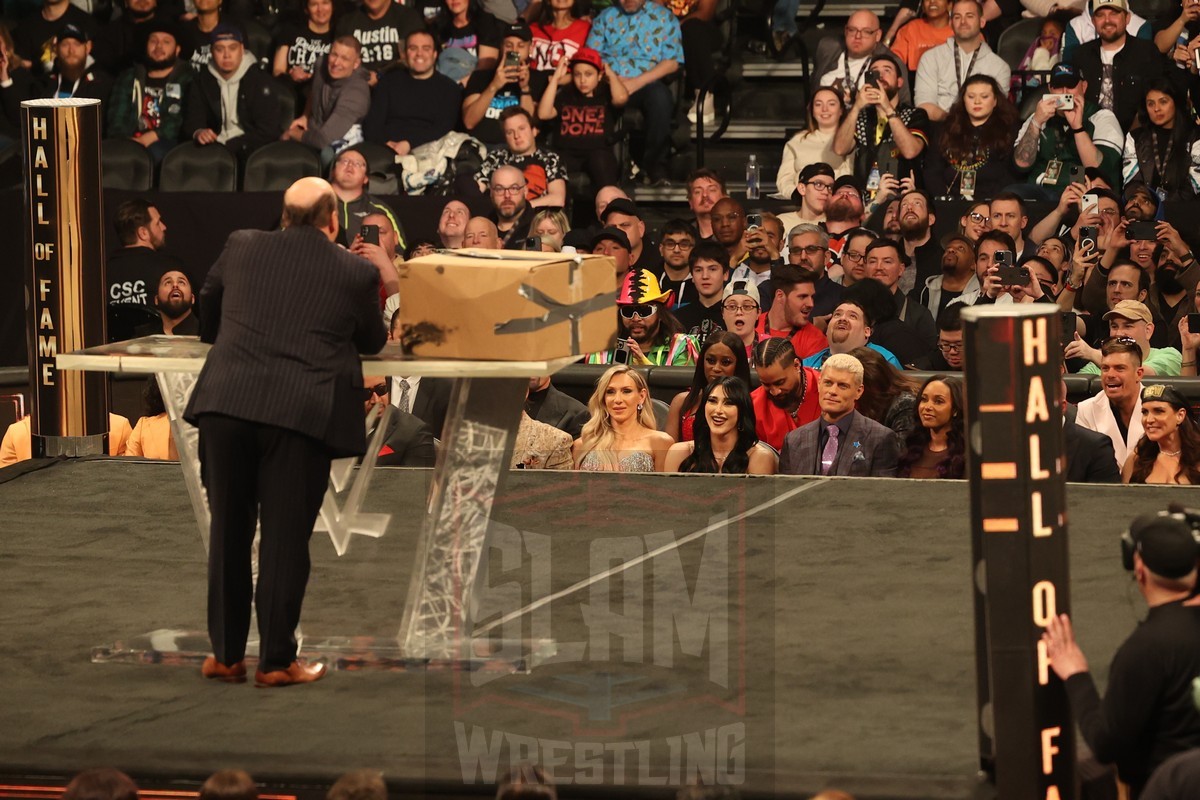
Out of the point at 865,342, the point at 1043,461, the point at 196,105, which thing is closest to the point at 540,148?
the point at 196,105

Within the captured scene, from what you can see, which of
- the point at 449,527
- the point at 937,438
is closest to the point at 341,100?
the point at 937,438

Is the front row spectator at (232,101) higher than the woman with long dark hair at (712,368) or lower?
higher

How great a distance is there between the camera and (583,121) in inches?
456

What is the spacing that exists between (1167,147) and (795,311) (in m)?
2.76

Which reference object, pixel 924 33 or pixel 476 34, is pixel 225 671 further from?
pixel 476 34

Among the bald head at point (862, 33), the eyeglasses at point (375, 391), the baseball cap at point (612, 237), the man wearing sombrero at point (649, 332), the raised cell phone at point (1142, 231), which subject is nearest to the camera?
the eyeglasses at point (375, 391)

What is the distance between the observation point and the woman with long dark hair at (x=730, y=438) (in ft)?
24.1

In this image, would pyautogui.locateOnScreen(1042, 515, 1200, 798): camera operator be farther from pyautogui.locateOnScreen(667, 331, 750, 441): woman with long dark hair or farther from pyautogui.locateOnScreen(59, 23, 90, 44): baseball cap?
pyautogui.locateOnScreen(59, 23, 90, 44): baseball cap

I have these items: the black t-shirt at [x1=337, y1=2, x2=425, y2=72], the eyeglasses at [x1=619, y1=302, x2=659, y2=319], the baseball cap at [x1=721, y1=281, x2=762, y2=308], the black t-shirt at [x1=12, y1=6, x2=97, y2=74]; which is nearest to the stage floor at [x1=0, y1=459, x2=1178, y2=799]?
the eyeglasses at [x1=619, y1=302, x2=659, y2=319]

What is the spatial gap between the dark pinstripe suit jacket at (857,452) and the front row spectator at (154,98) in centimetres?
620

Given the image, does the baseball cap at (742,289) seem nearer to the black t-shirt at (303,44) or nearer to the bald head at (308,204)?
the black t-shirt at (303,44)

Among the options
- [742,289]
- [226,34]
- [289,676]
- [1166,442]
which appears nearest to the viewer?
[289,676]

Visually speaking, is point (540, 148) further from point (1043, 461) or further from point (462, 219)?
point (1043, 461)

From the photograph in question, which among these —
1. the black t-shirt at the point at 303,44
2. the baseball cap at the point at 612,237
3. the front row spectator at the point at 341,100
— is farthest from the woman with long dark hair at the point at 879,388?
the black t-shirt at the point at 303,44
